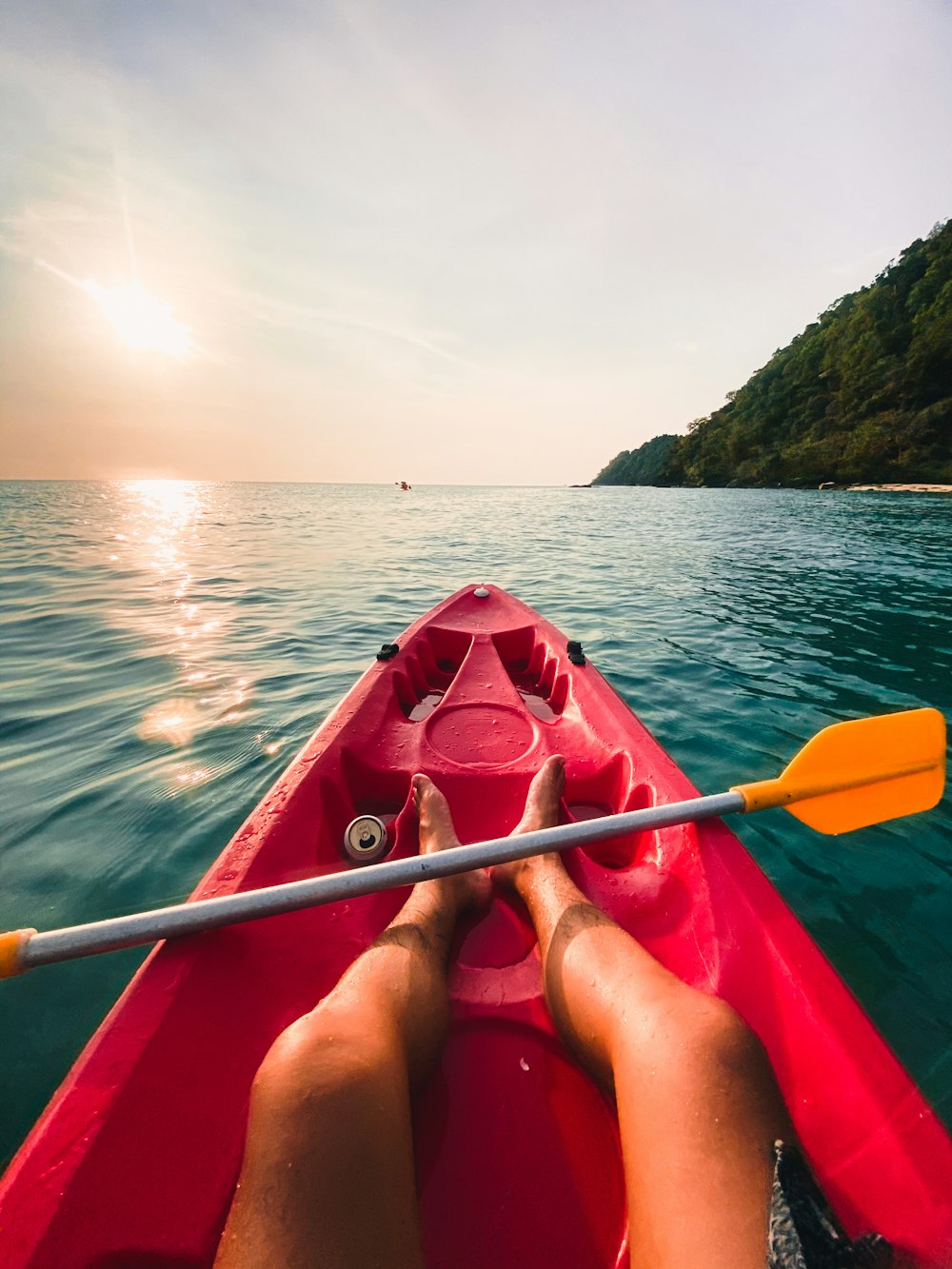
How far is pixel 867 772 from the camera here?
7.13ft

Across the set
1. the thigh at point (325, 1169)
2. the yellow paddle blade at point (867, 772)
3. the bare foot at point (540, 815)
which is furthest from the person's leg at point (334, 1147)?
the yellow paddle blade at point (867, 772)

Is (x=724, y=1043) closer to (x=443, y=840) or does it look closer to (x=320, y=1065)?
(x=320, y=1065)

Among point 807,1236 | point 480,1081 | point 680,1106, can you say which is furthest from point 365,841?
point 807,1236

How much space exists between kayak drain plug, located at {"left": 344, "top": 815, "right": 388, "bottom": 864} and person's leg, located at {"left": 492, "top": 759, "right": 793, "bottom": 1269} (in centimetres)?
101

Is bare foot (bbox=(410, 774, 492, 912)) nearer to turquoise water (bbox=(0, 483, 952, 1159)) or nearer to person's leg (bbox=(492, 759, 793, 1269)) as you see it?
person's leg (bbox=(492, 759, 793, 1269))

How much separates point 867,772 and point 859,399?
180 ft

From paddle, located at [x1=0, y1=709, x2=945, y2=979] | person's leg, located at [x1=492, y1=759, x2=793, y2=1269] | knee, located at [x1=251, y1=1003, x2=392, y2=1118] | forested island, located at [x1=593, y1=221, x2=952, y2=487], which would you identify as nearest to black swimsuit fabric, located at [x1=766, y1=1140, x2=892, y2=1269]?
person's leg, located at [x1=492, y1=759, x2=793, y2=1269]

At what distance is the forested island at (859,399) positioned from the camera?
118 ft

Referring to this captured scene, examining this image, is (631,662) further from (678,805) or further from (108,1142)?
(108,1142)

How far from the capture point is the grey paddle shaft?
1.31 m

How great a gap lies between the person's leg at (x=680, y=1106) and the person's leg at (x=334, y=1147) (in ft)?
1.44

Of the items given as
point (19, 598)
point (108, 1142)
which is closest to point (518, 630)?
point (108, 1142)

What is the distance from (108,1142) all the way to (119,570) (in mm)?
11901

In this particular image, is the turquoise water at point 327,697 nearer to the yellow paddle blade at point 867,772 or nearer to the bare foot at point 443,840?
the yellow paddle blade at point 867,772
